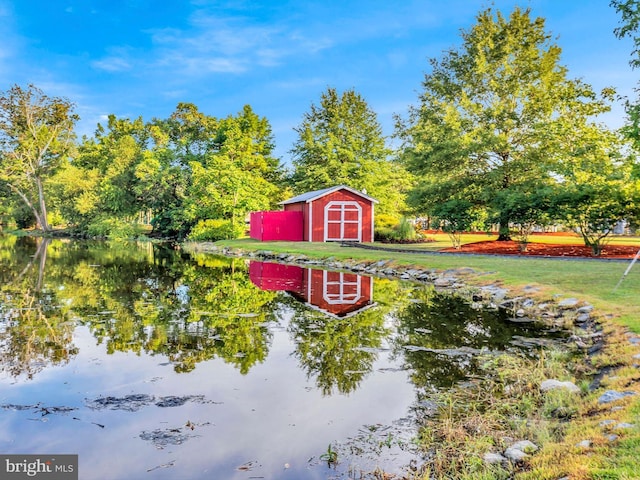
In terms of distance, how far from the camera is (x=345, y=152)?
37656 mm

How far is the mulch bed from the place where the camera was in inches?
656

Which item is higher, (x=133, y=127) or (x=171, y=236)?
(x=133, y=127)

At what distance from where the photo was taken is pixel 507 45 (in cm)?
2241

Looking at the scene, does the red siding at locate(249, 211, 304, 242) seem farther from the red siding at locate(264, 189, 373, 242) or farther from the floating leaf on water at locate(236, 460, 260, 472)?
the floating leaf on water at locate(236, 460, 260, 472)

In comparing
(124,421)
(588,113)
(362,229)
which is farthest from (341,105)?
(124,421)

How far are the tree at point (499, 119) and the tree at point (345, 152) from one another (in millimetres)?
13691

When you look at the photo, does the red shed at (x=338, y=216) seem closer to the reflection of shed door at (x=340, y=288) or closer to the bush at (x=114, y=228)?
the reflection of shed door at (x=340, y=288)

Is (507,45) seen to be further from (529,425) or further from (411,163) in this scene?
(529,425)

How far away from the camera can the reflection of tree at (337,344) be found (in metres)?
5.61

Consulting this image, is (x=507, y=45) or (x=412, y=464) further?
(x=507, y=45)

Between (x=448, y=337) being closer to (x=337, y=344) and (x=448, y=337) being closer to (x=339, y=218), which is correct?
(x=337, y=344)

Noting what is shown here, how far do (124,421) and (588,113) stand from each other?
885 inches

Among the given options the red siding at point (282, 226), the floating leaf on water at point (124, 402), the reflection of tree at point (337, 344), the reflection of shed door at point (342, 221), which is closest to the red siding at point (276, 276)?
the reflection of tree at point (337, 344)

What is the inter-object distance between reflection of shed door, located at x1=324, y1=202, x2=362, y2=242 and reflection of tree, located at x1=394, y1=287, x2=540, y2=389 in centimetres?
1812
